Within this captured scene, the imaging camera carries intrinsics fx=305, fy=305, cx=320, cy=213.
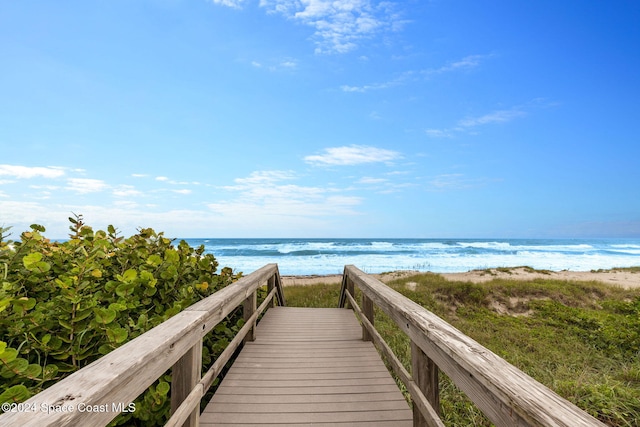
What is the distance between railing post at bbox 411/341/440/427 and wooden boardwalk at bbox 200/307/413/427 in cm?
56

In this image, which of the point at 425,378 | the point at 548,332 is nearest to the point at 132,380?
the point at 425,378

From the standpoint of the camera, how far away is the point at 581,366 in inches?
190

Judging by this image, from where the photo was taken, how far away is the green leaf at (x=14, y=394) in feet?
3.93

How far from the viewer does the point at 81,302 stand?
2.02 meters

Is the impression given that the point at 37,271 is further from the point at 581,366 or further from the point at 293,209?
the point at 293,209

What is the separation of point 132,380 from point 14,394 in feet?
1.63

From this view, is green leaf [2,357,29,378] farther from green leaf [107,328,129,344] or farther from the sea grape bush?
green leaf [107,328,129,344]

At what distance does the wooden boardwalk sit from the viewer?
7.93ft

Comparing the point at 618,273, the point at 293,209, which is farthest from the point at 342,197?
the point at 618,273

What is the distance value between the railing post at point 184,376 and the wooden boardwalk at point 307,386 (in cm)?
69

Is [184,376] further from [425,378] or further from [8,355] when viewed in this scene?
[425,378]

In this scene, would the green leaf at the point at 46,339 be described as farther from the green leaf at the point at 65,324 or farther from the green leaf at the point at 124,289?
the green leaf at the point at 124,289

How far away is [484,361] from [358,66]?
85.4 feet

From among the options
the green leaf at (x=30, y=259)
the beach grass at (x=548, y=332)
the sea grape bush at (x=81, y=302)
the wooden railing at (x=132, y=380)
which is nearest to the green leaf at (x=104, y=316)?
the sea grape bush at (x=81, y=302)
